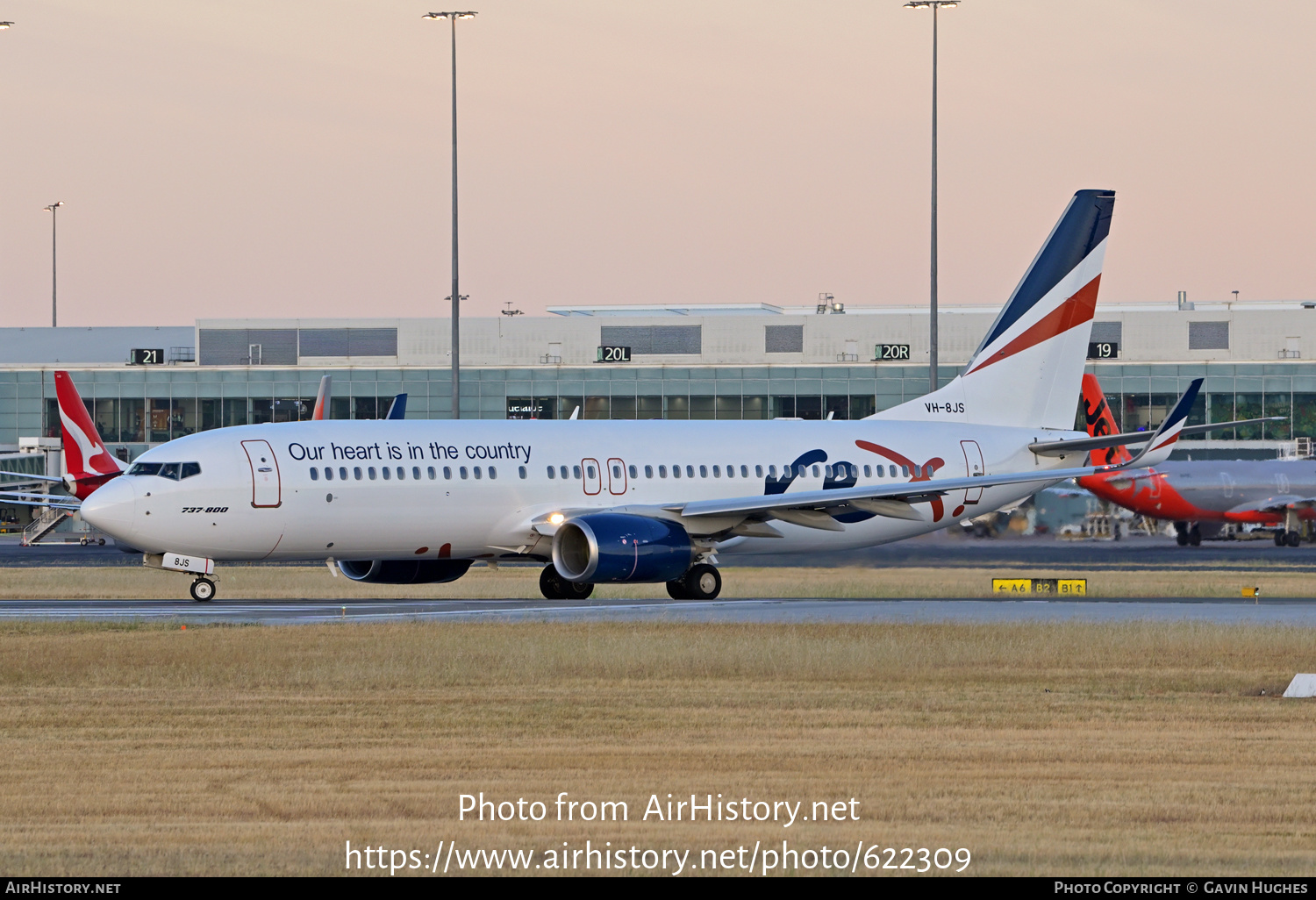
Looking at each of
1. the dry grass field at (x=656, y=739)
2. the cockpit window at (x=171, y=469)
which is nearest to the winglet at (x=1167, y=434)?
the dry grass field at (x=656, y=739)

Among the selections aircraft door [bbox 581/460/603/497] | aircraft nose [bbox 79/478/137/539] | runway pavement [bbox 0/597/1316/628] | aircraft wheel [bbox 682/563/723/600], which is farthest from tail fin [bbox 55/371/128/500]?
aircraft wheel [bbox 682/563/723/600]

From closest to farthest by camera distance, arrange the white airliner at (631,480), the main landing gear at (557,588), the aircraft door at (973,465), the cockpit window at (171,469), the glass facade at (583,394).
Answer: the cockpit window at (171,469) → the white airliner at (631,480) → the main landing gear at (557,588) → the aircraft door at (973,465) → the glass facade at (583,394)

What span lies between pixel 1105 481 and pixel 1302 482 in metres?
13.7

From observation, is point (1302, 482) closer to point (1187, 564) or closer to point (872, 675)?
point (1187, 564)

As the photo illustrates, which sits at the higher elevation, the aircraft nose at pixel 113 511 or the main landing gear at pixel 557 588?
the aircraft nose at pixel 113 511

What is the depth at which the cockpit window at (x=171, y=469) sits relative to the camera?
36969 mm

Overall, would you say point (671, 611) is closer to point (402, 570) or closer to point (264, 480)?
point (402, 570)

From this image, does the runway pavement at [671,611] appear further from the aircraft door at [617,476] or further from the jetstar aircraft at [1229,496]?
the jetstar aircraft at [1229,496]

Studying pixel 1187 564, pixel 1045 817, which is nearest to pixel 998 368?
pixel 1187 564

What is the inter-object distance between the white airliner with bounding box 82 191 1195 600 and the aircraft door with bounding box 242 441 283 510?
0.04m

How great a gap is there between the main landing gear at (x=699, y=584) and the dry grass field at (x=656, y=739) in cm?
1052

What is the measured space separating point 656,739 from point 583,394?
84475mm

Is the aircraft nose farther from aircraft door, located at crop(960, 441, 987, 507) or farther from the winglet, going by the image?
the winglet

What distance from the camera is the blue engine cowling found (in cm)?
3731
